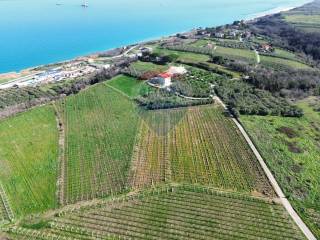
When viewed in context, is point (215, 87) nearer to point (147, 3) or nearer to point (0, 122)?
point (0, 122)

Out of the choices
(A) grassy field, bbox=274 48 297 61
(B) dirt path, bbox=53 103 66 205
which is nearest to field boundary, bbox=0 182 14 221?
(B) dirt path, bbox=53 103 66 205

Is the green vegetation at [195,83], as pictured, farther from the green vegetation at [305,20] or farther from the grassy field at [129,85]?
the green vegetation at [305,20]

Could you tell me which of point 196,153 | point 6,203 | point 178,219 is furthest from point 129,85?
point 178,219

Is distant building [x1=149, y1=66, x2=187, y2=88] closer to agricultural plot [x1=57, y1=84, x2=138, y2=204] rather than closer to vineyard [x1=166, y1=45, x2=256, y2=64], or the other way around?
agricultural plot [x1=57, y1=84, x2=138, y2=204]

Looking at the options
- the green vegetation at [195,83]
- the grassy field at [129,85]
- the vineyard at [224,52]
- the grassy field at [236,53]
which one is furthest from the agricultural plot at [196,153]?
the grassy field at [236,53]

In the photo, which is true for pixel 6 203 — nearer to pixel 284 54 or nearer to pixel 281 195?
pixel 281 195
